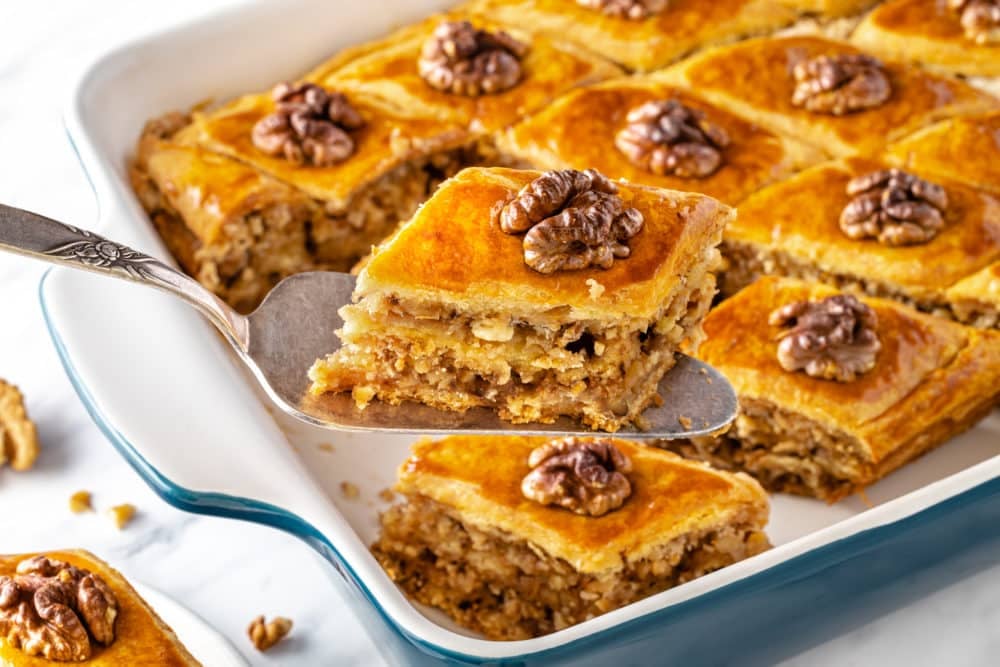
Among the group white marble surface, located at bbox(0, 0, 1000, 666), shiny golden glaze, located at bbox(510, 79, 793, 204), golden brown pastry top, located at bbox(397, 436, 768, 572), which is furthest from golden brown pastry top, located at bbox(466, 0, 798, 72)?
golden brown pastry top, located at bbox(397, 436, 768, 572)

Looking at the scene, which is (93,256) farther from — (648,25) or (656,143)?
(648,25)

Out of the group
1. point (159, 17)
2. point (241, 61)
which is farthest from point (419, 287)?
point (159, 17)

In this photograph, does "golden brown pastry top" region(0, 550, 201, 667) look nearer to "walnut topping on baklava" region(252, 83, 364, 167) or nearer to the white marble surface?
the white marble surface

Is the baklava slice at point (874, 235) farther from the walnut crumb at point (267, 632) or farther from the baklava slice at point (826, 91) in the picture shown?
the walnut crumb at point (267, 632)

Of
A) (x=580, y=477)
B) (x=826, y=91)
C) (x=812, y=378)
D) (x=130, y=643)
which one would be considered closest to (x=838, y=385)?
(x=812, y=378)

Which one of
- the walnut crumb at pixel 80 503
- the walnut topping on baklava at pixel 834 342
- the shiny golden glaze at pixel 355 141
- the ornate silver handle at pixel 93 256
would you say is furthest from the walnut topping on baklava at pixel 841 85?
the walnut crumb at pixel 80 503
